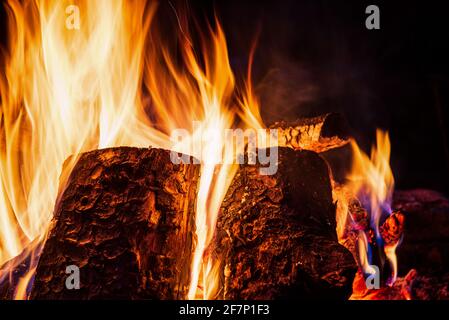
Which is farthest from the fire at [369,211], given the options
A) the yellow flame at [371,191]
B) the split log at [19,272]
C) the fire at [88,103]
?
the split log at [19,272]

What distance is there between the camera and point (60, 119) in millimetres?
3064

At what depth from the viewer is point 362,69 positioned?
479 centimetres

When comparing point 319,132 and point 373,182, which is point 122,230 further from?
point 373,182

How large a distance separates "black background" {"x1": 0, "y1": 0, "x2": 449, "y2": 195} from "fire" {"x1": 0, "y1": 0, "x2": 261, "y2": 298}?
1.15 metres

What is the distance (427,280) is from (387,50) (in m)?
3.30

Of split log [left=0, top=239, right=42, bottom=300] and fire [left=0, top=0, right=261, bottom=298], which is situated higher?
fire [left=0, top=0, right=261, bottom=298]

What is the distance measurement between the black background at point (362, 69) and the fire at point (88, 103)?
1148 mm

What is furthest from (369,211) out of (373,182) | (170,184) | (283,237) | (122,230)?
(122,230)

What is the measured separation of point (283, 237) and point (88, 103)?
2.29 m

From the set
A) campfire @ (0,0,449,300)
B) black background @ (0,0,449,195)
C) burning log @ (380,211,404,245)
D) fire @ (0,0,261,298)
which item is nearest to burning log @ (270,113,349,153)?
campfire @ (0,0,449,300)

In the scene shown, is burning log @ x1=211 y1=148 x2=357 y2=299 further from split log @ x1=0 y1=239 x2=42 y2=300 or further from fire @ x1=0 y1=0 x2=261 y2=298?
split log @ x1=0 y1=239 x2=42 y2=300

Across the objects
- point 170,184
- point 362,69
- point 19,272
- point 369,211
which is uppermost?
point 362,69

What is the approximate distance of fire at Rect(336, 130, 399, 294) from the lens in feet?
10.0

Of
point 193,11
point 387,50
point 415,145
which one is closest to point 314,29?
point 387,50
